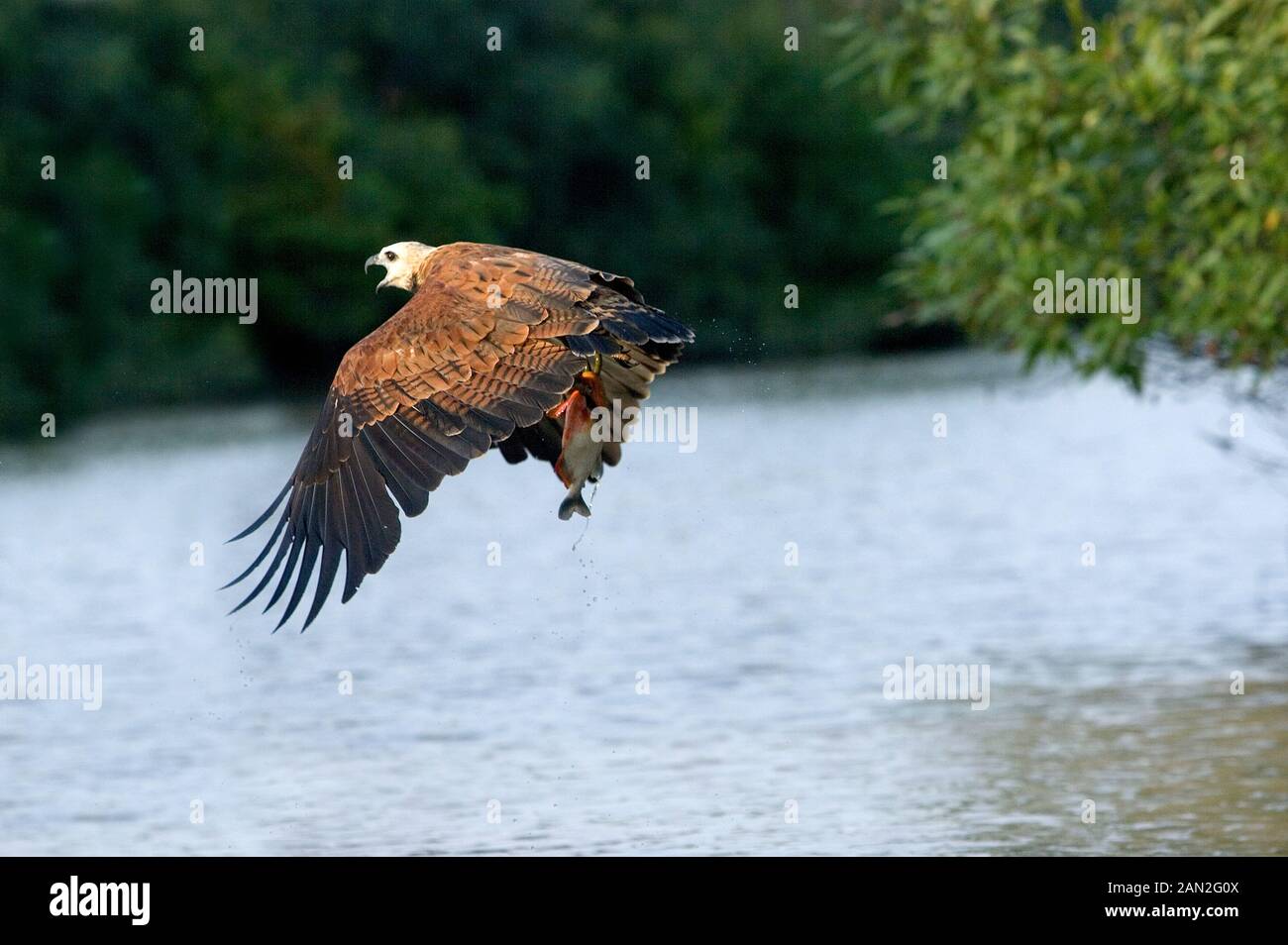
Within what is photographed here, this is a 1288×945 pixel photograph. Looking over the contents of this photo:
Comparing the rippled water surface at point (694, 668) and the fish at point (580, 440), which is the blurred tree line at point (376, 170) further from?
the fish at point (580, 440)

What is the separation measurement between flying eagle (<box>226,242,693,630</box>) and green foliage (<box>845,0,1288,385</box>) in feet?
17.4

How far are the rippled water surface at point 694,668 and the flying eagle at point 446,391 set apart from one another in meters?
3.44

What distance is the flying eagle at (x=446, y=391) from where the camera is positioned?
8.53m

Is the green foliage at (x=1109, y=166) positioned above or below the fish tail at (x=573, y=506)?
above

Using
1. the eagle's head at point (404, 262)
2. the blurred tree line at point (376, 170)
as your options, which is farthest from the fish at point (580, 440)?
the blurred tree line at point (376, 170)

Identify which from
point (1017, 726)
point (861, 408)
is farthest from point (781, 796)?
point (861, 408)

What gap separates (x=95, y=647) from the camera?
18391 millimetres

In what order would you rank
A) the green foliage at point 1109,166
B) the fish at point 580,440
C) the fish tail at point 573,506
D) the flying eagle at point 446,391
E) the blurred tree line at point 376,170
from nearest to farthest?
the fish tail at point 573,506 → the flying eagle at point 446,391 → the fish at point 580,440 → the green foliage at point 1109,166 → the blurred tree line at point 376,170

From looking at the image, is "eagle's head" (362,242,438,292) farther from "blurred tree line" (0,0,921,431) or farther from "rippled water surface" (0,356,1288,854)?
"blurred tree line" (0,0,921,431)

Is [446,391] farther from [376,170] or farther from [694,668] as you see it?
[376,170]

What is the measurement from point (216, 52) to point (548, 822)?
36.6 m

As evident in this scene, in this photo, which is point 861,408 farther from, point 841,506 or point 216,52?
point 216,52

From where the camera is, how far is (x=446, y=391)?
8.63 metres

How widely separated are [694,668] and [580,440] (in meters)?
7.84
